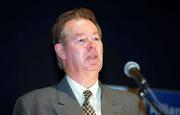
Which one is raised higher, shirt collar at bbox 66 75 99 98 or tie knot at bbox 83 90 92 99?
shirt collar at bbox 66 75 99 98

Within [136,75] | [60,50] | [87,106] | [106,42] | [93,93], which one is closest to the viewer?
[136,75]

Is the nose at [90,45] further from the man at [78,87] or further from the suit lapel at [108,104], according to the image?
the suit lapel at [108,104]

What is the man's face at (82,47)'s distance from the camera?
291 cm

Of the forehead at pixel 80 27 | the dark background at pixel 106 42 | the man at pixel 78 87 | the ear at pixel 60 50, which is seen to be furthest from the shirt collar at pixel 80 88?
the dark background at pixel 106 42

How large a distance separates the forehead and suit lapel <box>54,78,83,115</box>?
0.38m

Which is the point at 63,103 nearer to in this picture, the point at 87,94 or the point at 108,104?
the point at 87,94

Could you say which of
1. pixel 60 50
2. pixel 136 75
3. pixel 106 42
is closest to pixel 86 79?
pixel 60 50

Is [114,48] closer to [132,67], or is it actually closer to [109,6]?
[109,6]

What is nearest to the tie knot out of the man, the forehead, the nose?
the man

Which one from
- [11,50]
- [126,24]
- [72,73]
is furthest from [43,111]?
[126,24]

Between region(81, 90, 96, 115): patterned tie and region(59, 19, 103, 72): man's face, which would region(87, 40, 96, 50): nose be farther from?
region(81, 90, 96, 115): patterned tie

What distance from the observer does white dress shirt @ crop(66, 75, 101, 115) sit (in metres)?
2.90

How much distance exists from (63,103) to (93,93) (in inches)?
9.4

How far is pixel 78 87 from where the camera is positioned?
2967 mm
